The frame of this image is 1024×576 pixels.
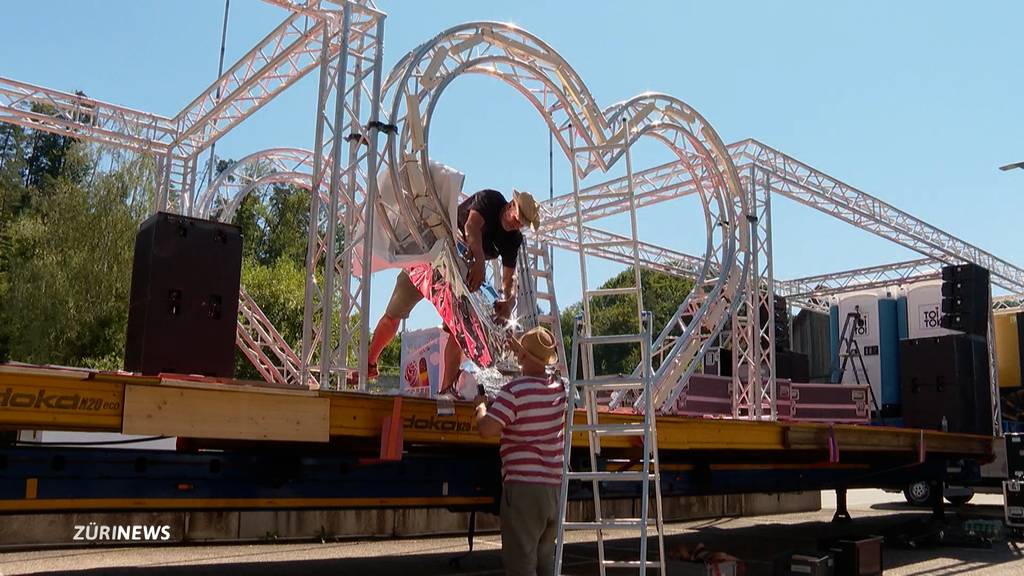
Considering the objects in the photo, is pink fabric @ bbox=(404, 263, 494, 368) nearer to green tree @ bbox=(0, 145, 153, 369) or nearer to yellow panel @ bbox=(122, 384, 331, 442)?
yellow panel @ bbox=(122, 384, 331, 442)

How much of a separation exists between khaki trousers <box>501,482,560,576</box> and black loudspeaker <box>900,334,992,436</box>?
28.0 ft

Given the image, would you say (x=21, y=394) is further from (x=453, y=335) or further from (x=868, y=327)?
(x=868, y=327)

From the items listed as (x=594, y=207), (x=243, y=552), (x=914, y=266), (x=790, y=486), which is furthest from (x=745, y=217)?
(x=914, y=266)

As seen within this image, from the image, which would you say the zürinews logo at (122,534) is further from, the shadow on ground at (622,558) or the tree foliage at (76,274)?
the tree foliage at (76,274)

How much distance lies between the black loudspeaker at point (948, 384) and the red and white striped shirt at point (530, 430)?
848 centimetres

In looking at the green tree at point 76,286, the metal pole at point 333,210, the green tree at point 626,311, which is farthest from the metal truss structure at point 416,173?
the green tree at point 626,311

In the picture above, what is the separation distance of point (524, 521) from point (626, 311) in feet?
173

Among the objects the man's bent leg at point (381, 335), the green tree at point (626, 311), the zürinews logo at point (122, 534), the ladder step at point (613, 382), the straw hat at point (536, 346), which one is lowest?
the zürinews logo at point (122, 534)

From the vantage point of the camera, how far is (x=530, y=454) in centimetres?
470

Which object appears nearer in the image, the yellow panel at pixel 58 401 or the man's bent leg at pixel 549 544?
the yellow panel at pixel 58 401

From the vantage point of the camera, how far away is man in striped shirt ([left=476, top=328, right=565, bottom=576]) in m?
4.62

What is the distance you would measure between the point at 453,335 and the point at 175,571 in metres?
2.90

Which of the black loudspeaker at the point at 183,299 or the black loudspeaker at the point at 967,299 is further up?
the black loudspeaker at the point at 967,299

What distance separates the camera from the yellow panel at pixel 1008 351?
1561 cm
